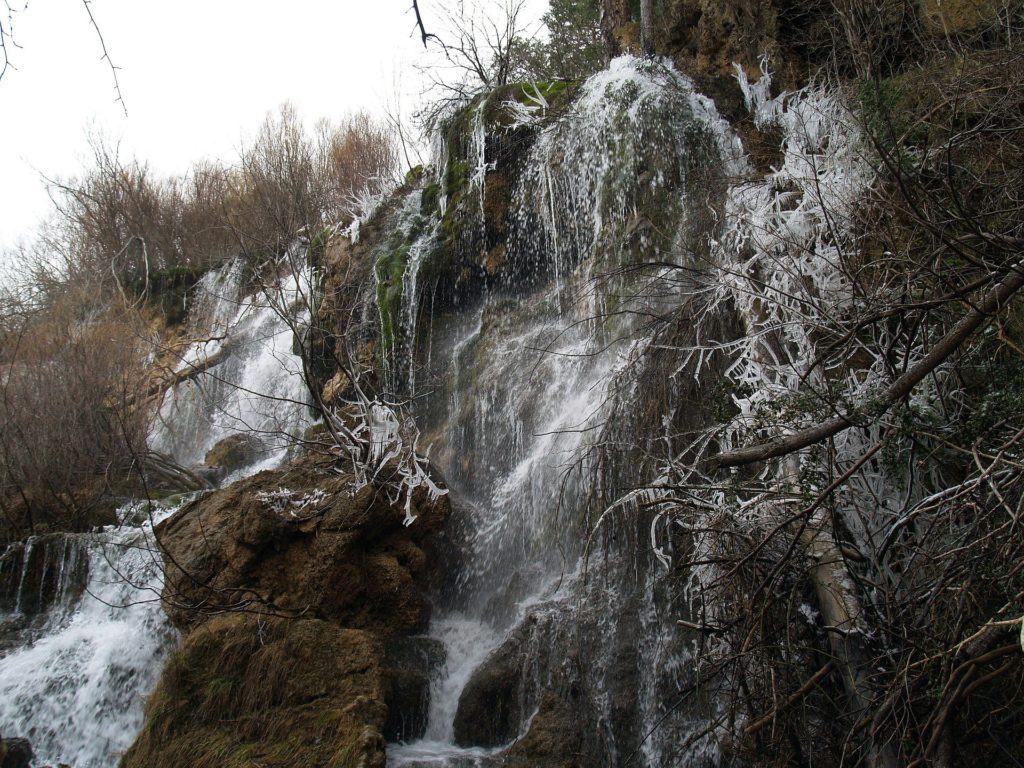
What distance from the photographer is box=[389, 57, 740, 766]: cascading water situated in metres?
5.03

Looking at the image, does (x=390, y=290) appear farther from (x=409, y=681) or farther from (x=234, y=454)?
(x=409, y=681)

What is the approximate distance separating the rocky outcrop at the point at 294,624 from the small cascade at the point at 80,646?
56cm

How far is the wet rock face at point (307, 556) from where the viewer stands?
5.88 metres

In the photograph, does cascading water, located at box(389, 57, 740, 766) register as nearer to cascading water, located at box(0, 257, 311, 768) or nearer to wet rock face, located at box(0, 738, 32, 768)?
cascading water, located at box(0, 257, 311, 768)

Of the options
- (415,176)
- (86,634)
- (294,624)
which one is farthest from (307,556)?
(415,176)

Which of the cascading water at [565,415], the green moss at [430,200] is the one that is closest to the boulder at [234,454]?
the cascading water at [565,415]

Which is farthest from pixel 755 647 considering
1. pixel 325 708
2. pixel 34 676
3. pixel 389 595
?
pixel 34 676

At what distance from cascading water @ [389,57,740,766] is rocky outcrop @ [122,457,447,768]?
16.7 inches

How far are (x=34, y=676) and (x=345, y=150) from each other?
15678 millimetres

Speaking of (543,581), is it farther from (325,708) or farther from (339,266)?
(339,266)

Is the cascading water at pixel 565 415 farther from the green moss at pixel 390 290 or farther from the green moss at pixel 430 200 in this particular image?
the green moss at pixel 430 200

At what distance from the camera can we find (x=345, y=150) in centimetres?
1961

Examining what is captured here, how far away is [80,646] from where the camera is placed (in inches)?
269

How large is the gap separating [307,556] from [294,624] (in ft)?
2.15
